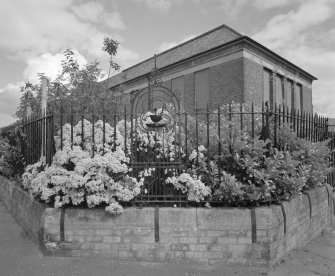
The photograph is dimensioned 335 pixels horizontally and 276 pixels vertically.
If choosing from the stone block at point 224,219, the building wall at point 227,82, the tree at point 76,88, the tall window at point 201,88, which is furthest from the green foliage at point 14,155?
the tall window at point 201,88

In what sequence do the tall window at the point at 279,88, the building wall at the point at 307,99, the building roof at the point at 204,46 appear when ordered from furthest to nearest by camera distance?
the building wall at the point at 307,99
the tall window at the point at 279,88
the building roof at the point at 204,46

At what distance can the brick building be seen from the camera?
46.5 ft

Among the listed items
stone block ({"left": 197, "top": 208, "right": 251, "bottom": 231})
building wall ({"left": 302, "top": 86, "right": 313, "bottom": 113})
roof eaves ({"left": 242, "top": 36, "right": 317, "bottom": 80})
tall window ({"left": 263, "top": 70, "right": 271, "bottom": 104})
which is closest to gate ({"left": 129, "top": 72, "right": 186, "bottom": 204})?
stone block ({"left": 197, "top": 208, "right": 251, "bottom": 231})

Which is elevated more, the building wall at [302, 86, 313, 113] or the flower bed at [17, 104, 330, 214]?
the building wall at [302, 86, 313, 113]

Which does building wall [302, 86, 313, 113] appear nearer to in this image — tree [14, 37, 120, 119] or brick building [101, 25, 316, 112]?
brick building [101, 25, 316, 112]

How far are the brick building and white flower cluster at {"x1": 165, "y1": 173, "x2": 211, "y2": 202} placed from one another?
28.5ft

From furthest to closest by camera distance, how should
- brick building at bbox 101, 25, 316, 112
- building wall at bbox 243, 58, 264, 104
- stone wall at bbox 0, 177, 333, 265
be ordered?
brick building at bbox 101, 25, 316, 112 < building wall at bbox 243, 58, 264, 104 < stone wall at bbox 0, 177, 333, 265

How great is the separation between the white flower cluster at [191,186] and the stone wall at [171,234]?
180 millimetres

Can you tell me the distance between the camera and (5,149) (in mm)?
8406

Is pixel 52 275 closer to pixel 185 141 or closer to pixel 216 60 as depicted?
pixel 185 141

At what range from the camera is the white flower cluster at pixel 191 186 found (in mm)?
4177

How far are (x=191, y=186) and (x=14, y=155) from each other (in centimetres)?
471

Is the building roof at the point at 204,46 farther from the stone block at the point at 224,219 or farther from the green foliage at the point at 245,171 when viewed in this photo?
the stone block at the point at 224,219

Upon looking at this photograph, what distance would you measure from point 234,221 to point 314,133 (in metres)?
3.26
